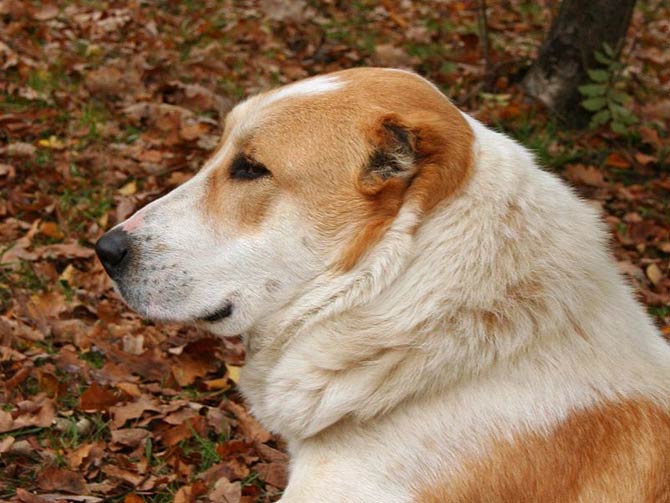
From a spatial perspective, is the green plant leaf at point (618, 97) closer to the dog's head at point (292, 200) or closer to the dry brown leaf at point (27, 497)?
the dog's head at point (292, 200)

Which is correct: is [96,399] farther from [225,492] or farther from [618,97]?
[618,97]

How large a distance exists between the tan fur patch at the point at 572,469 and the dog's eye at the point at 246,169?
1162mm

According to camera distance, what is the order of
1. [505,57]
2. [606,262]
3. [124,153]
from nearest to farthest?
[606,262], [124,153], [505,57]

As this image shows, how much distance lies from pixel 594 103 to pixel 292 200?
158 inches

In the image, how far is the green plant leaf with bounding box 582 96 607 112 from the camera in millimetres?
6535

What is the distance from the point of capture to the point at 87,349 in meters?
4.64

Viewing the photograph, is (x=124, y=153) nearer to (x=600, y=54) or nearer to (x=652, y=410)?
(x=600, y=54)

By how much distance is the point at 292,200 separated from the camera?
3.13 metres

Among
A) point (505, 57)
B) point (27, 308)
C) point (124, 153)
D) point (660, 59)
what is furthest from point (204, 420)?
point (660, 59)

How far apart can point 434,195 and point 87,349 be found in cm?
236

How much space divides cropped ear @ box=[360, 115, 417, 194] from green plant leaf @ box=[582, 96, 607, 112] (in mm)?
3904

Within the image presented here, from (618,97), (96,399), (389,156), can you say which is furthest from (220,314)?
(618,97)

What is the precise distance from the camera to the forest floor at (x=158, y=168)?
4.07m

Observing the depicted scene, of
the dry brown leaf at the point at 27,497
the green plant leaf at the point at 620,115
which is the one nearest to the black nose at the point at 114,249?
the dry brown leaf at the point at 27,497
